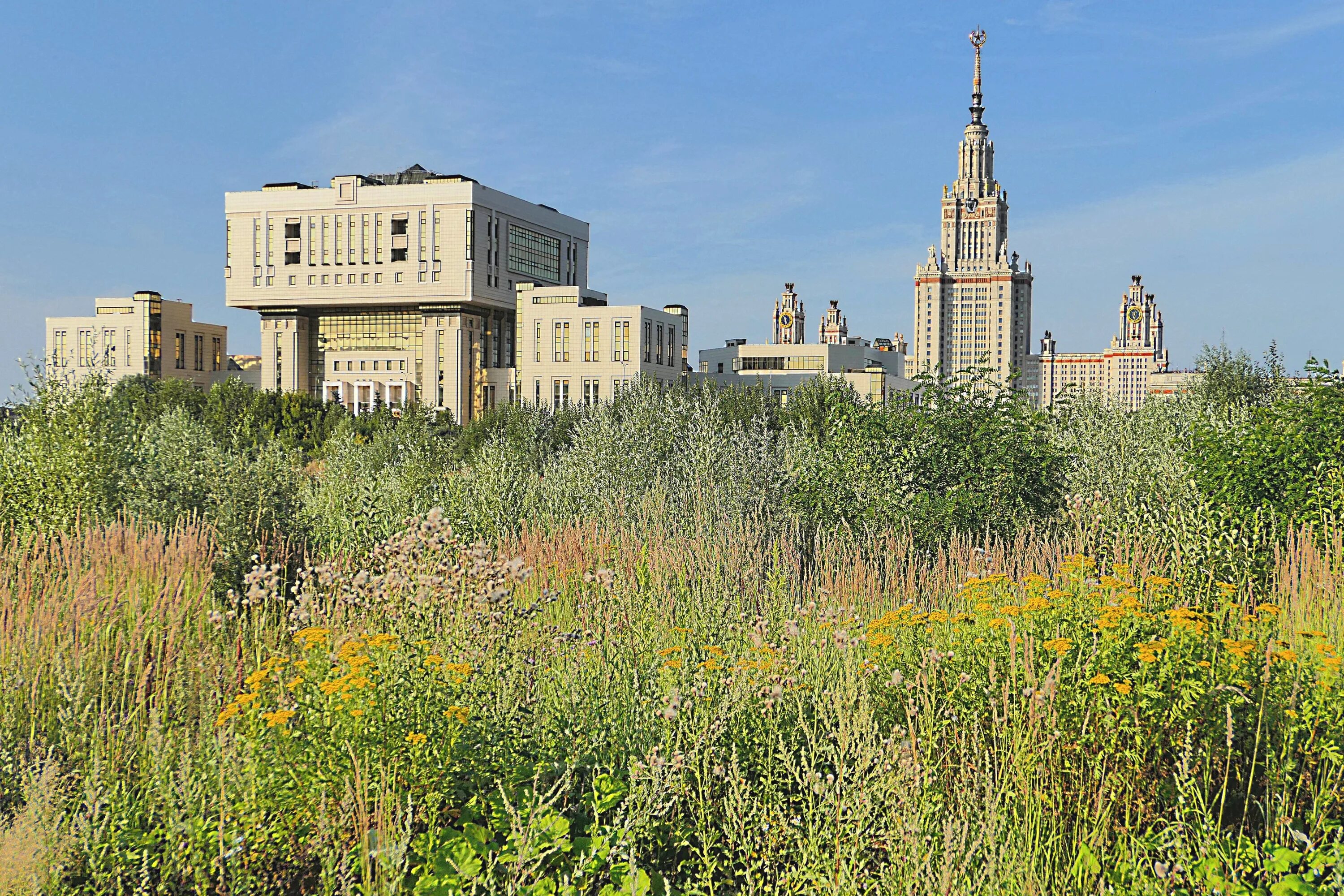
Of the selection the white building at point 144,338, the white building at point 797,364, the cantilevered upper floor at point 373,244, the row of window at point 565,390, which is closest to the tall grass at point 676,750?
the white building at point 797,364

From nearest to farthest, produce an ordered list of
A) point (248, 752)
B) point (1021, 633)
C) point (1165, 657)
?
point (248, 752), point (1165, 657), point (1021, 633)

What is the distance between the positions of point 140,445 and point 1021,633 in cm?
1190

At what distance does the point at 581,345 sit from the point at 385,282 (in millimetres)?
14677

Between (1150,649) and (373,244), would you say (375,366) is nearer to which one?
(373,244)

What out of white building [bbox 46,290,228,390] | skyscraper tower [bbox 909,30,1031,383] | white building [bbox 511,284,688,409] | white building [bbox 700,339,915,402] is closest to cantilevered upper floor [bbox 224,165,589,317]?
white building [bbox 511,284,688,409]

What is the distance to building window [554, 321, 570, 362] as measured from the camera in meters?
62.8

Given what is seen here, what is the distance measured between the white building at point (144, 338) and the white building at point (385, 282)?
14536 millimetres

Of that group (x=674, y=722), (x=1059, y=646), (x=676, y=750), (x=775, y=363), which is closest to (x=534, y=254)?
(x=775, y=363)

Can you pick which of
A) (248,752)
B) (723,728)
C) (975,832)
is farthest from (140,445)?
(975,832)

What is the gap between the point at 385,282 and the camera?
65438 millimetres

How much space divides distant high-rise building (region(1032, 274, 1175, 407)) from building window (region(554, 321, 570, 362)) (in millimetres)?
129381

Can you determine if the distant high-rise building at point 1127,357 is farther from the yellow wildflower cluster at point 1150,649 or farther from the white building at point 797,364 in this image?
the yellow wildflower cluster at point 1150,649

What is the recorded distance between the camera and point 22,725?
4.35 m

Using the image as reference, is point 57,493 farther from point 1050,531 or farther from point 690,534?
point 1050,531
